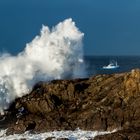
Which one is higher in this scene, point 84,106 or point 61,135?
point 84,106

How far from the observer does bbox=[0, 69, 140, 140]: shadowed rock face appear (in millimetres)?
42656

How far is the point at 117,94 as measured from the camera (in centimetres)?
4578

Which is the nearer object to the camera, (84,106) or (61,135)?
(61,135)

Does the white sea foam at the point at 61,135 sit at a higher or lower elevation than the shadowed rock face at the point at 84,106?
lower

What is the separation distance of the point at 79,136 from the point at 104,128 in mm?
2041

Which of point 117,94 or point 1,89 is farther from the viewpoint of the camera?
point 1,89

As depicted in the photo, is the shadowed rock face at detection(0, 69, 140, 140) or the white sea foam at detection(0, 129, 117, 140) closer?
the white sea foam at detection(0, 129, 117, 140)

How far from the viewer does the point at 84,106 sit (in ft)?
149

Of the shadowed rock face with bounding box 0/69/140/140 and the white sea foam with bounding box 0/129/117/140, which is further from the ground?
the shadowed rock face with bounding box 0/69/140/140

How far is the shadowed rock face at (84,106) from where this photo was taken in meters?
42.7

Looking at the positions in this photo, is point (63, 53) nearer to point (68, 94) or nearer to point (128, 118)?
point (68, 94)

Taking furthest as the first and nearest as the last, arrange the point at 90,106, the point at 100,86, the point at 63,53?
the point at 63,53 → the point at 100,86 → the point at 90,106

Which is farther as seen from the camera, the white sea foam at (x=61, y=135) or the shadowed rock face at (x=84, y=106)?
the shadowed rock face at (x=84, y=106)

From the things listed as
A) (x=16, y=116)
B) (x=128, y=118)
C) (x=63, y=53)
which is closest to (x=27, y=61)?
(x=63, y=53)
